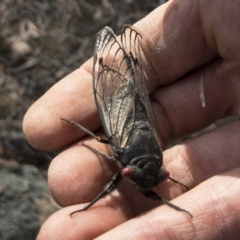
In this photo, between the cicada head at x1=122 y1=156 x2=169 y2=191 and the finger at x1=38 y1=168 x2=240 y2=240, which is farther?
the cicada head at x1=122 y1=156 x2=169 y2=191

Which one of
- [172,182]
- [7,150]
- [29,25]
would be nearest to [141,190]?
[172,182]

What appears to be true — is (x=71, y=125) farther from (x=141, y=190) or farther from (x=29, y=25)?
(x=29, y=25)

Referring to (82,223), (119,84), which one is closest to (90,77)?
(119,84)

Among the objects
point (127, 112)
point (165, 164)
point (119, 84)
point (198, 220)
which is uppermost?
point (119, 84)

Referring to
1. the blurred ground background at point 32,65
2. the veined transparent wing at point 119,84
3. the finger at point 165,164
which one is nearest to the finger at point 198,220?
the finger at point 165,164

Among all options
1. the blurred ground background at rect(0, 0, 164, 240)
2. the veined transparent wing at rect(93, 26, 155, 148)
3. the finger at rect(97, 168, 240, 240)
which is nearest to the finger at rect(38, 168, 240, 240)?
the finger at rect(97, 168, 240, 240)

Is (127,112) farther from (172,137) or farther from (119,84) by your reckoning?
(172,137)

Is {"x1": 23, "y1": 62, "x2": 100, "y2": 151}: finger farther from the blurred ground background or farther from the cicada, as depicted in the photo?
the blurred ground background
